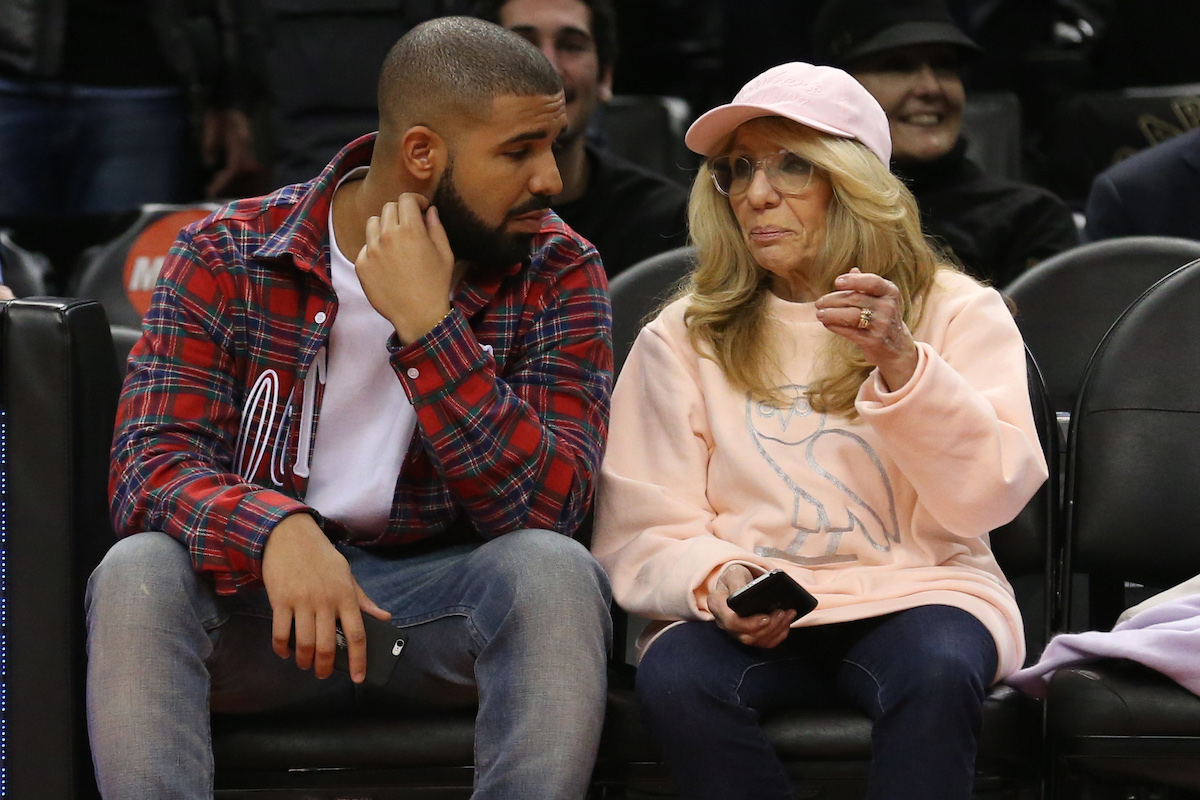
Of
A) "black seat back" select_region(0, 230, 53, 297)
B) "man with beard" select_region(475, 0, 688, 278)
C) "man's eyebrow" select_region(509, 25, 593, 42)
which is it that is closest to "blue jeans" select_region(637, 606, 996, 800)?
"man with beard" select_region(475, 0, 688, 278)

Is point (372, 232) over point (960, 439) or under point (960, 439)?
over

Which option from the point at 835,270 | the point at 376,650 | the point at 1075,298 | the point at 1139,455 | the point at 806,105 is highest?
the point at 806,105

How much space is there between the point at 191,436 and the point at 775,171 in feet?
3.16

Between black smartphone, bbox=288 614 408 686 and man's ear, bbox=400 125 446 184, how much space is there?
2.21 ft

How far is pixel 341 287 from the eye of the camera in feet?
8.00

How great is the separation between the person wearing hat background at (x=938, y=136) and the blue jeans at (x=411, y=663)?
69.3 inches

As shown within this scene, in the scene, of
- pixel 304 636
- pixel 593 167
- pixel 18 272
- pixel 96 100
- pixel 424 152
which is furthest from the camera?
pixel 96 100

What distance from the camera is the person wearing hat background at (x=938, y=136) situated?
12.2 ft

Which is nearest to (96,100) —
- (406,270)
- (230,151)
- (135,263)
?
(230,151)

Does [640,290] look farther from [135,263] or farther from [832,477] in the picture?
[135,263]

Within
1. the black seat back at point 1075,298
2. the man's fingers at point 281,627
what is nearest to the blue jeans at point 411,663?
the man's fingers at point 281,627

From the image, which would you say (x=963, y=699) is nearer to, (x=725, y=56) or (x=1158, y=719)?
(x=1158, y=719)

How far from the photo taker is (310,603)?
2104 mm

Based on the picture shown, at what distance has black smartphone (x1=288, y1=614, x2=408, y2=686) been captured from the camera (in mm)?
2133
